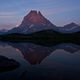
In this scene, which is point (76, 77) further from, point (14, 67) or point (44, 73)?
point (14, 67)

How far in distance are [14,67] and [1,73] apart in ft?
25.3

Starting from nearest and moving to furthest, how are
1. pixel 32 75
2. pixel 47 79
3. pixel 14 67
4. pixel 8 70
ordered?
pixel 47 79 < pixel 32 75 < pixel 8 70 < pixel 14 67

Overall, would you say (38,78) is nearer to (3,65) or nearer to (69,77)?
(69,77)

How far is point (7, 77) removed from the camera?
39.8 metres

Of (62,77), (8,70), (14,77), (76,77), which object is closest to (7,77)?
(14,77)

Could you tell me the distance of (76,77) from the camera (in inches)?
1524

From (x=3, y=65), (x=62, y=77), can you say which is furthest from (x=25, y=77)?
(x=3, y=65)

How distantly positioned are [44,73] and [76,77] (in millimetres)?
7402

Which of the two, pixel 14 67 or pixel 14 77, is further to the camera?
pixel 14 67

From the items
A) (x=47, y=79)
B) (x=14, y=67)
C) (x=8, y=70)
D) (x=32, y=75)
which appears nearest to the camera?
(x=47, y=79)

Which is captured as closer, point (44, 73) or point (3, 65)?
point (44, 73)

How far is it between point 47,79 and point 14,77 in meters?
6.45

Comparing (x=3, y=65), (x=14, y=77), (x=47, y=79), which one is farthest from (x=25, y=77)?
(x=3, y=65)

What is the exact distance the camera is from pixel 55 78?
127ft
